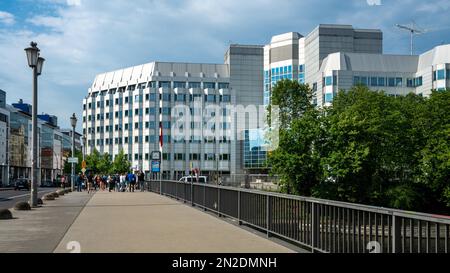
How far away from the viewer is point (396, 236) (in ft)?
21.9

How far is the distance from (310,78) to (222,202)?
3603 inches

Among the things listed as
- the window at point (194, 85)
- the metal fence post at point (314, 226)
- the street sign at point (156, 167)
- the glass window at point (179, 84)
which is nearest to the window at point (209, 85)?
the window at point (194, 85)

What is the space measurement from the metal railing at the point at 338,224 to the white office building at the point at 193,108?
100573mm

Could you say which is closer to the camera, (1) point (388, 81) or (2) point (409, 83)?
(1) point (388, 81)

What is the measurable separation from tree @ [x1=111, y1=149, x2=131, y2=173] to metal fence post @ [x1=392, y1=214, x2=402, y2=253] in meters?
102

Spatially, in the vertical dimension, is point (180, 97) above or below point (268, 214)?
above

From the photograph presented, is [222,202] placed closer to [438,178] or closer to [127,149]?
[438,178]

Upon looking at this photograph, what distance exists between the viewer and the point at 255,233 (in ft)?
39.7

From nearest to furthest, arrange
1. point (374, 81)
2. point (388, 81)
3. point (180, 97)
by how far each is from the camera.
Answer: point (374, 81) < point (388, 81) < point (180, 97)

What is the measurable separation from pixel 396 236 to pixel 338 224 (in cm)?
167

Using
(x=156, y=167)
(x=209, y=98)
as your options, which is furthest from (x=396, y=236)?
(x=209, y=98)

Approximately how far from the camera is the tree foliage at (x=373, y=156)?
1781 inches

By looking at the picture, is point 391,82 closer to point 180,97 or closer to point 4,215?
point 180,97
